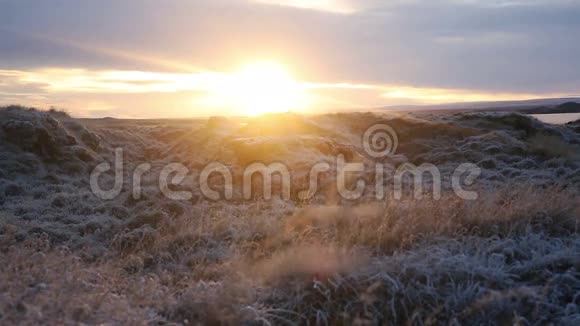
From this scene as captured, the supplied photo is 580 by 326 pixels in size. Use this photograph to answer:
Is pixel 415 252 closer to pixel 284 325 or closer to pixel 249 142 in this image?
pixel 284 325

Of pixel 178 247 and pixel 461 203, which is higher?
pixel 461 203

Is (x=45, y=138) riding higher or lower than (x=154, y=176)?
higher

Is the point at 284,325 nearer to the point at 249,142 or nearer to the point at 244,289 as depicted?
the point at 244,289

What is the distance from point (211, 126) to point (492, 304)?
23.6 meters

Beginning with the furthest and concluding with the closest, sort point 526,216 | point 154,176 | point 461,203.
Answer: point 154,176 → point 461,203 → point 526,216

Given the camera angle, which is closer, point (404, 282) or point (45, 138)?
point (404, 282)

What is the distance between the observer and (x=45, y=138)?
18.5m

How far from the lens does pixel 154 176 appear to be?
1794cm

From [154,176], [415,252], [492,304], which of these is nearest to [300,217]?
[415,252]

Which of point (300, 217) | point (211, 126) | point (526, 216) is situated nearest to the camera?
point (526, 216)

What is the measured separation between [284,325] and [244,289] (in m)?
0.54

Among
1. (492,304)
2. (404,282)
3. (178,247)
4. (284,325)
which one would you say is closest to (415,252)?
(404,282)

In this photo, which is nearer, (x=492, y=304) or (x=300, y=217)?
(x=492, y=304)

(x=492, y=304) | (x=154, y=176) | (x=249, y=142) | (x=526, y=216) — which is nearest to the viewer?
(x=492, y=304)
